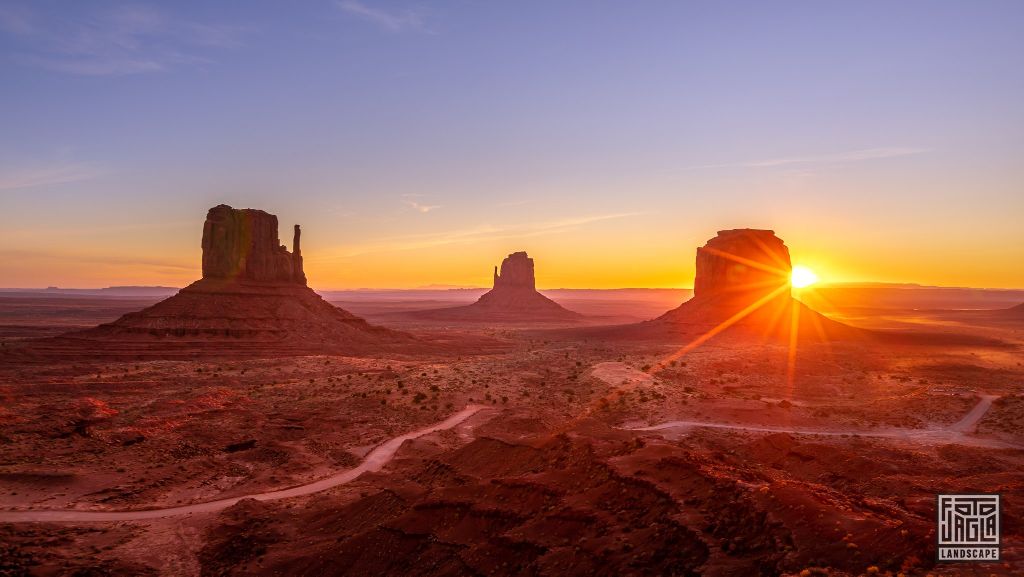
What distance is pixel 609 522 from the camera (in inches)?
501

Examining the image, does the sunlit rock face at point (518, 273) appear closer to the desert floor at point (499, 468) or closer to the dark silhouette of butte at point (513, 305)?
the dark silhouette of butte at point (513, 305)

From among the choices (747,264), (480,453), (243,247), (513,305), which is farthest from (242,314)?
(513,305)

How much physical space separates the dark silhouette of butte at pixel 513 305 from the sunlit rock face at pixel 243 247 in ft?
209

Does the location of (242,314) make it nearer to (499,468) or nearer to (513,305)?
(499,468)

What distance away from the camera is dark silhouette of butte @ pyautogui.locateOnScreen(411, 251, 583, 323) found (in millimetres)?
135000

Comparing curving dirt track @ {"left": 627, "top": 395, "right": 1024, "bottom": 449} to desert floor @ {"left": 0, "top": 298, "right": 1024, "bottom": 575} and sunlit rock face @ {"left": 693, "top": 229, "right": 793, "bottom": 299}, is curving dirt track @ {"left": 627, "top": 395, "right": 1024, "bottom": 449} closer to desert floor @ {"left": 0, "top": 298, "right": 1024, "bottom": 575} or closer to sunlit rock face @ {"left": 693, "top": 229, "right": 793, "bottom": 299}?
desert floor @ {"left": 0, "top": 298, "right": 1024, "bottom": 575}

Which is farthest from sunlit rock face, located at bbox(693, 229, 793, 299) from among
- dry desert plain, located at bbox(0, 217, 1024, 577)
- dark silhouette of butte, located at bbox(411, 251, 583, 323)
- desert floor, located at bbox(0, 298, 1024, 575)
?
dark silhouette of butte, located at bbox(411, 251, 583, 323)

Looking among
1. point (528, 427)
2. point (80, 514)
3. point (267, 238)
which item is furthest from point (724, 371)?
point (267, 238)

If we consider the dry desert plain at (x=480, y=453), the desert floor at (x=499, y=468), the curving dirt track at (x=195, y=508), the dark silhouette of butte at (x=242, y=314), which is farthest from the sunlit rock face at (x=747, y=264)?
the curving dirt track at (x=195, y=508)

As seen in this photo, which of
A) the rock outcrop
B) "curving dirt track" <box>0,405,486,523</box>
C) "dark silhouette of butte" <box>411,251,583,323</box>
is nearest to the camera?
"curving dirt track" <box>0,405,486,523</box>

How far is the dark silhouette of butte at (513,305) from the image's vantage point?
13500 centimetres

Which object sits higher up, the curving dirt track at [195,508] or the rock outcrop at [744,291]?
the rock outcrop at [744,291]

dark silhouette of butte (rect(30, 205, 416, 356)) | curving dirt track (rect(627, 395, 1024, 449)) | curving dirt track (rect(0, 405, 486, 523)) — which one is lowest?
curving dirt track (rect(0, 405, 486, 523))

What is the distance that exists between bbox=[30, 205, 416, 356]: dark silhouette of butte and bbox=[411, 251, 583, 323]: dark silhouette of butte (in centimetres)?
6201
